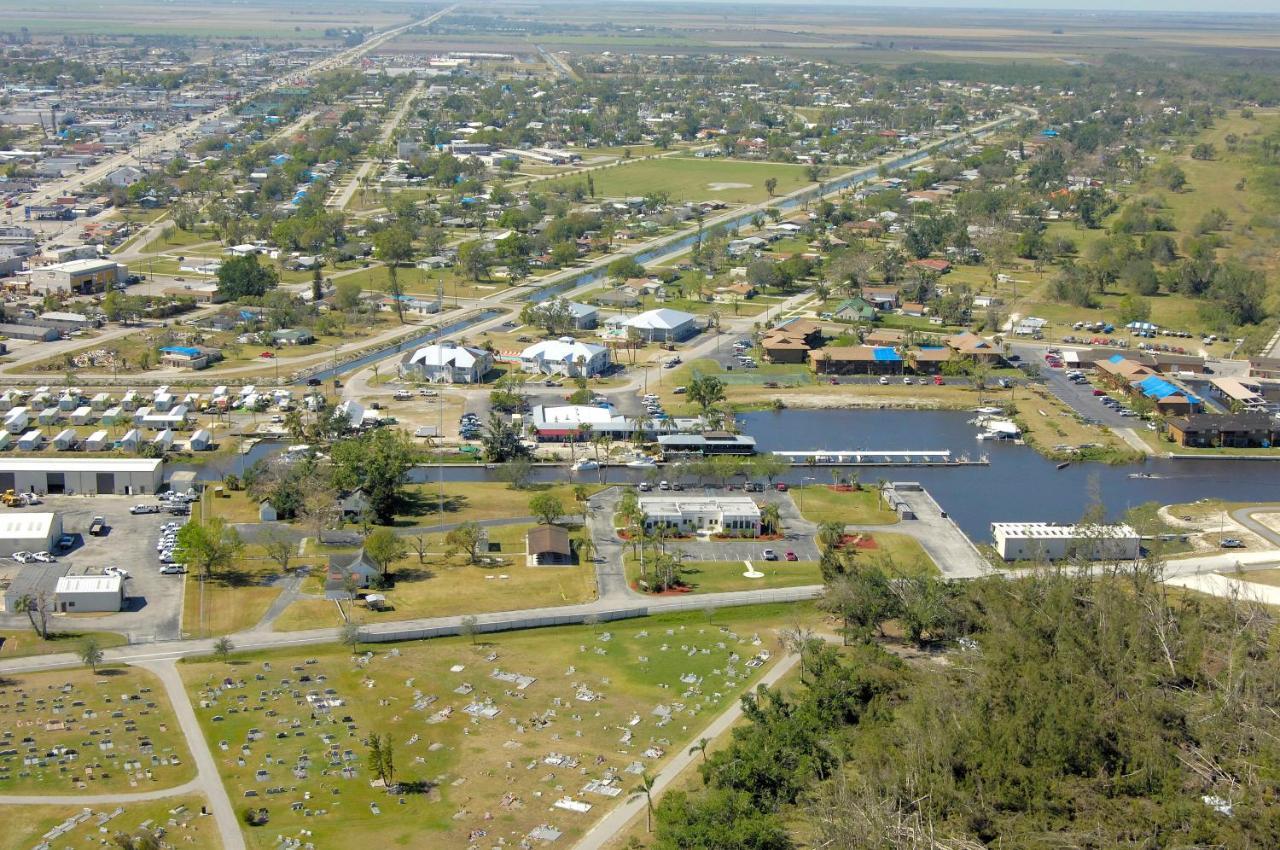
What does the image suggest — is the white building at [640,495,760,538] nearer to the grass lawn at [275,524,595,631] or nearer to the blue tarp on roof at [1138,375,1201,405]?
the grass lawn at [275,524,595,631]

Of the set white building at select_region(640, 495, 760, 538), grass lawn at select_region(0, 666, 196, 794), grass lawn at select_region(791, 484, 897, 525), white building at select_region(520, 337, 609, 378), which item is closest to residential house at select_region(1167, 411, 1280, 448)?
grass lawn at select_region(791, 484, 897, 525)

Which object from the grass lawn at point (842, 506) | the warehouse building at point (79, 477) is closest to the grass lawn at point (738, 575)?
the grass lawn at point (842, 506)

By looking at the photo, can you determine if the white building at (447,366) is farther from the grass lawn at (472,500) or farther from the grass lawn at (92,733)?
the grass lawn at (92,733)

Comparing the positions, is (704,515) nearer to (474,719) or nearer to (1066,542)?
(1066,542)

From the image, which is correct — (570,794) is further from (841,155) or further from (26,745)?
(841,155)

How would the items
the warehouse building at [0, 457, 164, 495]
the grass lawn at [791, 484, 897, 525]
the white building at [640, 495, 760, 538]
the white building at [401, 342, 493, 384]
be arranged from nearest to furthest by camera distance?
the white building at [640, 495, 760, 538]
the grass lawn at [791, 484, 897, 525]
the warehouse building at [0, 457, 164, 495]
the white building at [401, 342, 493, 384]

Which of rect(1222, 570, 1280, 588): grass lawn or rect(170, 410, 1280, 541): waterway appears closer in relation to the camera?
rect(1222, 570, 1280, 588): grass lawn

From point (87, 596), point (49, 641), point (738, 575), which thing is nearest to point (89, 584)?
point (87, 596)
